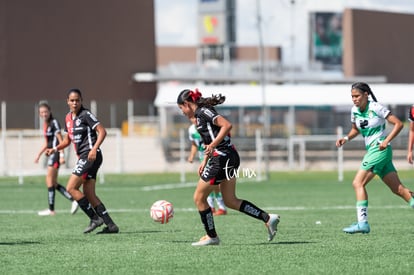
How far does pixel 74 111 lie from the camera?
15.3 m

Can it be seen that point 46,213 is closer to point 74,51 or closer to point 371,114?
point 371,114

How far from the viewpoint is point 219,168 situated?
1291 centimetres

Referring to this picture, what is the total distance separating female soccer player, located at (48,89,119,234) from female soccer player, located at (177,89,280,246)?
7.98 ft

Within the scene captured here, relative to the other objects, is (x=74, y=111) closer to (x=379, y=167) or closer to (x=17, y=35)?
(x=379, y=167)

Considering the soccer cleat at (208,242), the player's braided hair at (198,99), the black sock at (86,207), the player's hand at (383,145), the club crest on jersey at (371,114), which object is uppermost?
the player's braided hair at (198,99)

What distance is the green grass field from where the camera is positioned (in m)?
11.0

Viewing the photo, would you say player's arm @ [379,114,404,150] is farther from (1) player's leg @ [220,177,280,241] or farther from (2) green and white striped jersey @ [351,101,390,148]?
(1) player's leg @ [220,177,280,241]

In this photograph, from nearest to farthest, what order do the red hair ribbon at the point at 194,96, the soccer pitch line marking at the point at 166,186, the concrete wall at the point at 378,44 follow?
the red hair ribbon at the point at 194,96 → the soccer pitch line marking at the point at 166,186 → the concrete wall at the point at 378,44

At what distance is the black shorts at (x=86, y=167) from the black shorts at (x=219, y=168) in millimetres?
2658

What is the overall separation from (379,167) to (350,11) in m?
71.1

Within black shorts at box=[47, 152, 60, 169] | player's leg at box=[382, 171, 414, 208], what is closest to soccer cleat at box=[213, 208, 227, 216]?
black shorts at box=[47, 152, 60, 169]

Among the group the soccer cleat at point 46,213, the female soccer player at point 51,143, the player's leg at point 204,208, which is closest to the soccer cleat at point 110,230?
the player's leg at point 204,208

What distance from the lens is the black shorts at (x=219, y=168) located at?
42.3 ft

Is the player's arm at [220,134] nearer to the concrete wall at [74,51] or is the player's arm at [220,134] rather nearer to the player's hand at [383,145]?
the player's hand at [383,145]
